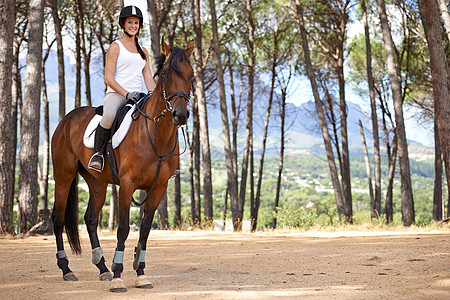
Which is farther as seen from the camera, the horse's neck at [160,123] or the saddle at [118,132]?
the saddle at [118,132]

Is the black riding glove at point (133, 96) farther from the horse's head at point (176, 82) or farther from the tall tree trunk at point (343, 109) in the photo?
the tall tree trunk at point (343, 109)

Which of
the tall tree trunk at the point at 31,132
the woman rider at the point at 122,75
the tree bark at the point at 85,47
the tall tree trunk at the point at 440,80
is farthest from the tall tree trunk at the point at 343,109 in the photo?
the woman rider at the point at 122,75

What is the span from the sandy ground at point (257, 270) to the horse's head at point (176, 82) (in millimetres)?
1649

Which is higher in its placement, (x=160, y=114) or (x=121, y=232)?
(x=160, y=114)

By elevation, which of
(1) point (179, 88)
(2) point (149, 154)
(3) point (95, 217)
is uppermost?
(1) point (179, 88)

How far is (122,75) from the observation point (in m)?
5.36

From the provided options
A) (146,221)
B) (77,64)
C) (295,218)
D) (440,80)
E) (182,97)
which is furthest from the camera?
(77,64)

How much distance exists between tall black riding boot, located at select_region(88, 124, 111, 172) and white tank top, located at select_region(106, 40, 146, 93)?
55 centimetres

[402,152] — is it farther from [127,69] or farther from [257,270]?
[127,69]

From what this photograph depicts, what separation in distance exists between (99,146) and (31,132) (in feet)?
22.4

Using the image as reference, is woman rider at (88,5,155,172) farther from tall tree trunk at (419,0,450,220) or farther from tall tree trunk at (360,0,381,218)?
tall tree trunk at (360,0,381,218)

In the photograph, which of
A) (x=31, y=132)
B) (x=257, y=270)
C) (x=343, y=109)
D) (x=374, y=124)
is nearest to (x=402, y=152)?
(x=374, y=124)

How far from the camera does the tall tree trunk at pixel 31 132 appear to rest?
36.4 feet

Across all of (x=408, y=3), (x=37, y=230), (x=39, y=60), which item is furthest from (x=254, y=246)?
(x=408, y=3)
